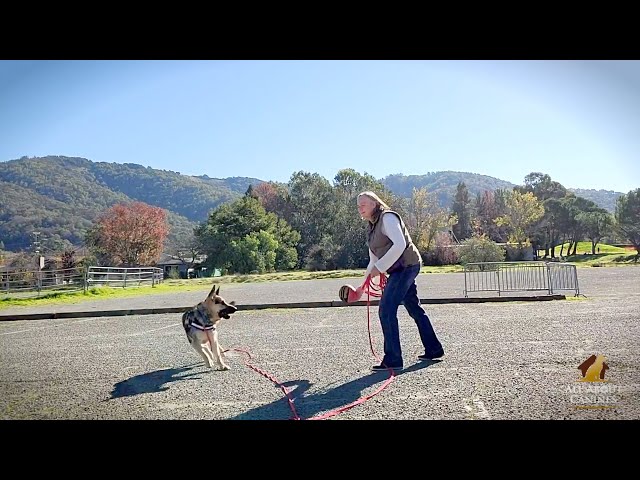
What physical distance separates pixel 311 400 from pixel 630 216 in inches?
119

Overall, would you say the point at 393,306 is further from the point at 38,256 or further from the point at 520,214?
the point at 38,256

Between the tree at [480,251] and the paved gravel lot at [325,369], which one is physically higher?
the tree at [480,251]

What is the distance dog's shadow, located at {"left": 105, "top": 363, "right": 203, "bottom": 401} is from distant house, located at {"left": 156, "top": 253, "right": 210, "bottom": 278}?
1171 mm

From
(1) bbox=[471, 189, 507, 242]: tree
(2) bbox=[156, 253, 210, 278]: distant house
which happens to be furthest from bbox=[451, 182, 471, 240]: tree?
(2) bbox=[156, 253, 210, 278]: distant house

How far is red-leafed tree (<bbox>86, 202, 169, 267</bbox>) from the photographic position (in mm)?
4695

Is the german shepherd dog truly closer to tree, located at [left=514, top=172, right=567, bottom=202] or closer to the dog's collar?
the dog's collar

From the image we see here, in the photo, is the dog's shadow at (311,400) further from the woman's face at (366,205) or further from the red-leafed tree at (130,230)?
the red-leafed tree at (130,230)

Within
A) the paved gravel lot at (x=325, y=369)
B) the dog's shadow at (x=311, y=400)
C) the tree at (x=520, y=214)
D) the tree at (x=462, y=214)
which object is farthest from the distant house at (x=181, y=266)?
the tree at (x=520, y=214)

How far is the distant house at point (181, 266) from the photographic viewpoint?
4758 mm

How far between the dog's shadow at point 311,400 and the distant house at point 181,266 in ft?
6.15
